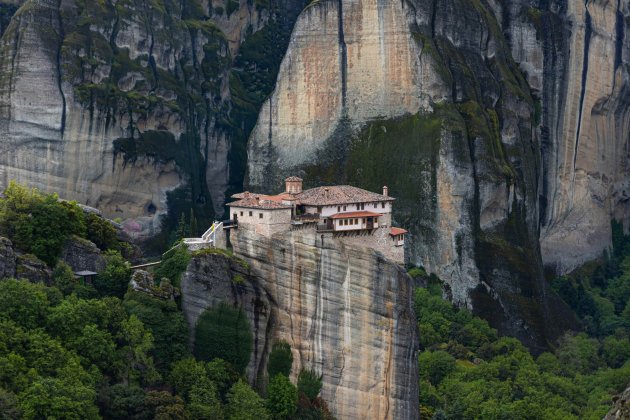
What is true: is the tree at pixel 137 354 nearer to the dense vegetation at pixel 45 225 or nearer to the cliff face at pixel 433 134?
the dense vegetation at pixel 45 225

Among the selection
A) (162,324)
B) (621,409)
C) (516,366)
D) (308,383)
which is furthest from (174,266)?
(621,409)

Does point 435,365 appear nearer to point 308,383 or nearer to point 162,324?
point 308,383

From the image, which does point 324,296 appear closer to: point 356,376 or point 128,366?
point 356,376

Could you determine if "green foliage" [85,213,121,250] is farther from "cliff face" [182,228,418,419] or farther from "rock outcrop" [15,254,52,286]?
"cliff face" [182,228,418,419]

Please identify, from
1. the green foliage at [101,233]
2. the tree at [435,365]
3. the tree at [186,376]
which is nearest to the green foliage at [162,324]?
the tree at [186,376]

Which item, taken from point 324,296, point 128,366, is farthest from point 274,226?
point 128,366

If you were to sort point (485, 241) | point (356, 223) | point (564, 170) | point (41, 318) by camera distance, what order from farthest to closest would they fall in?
point (564, 170) < point (485, 241) < point (356, 223) < point (41, 318)
